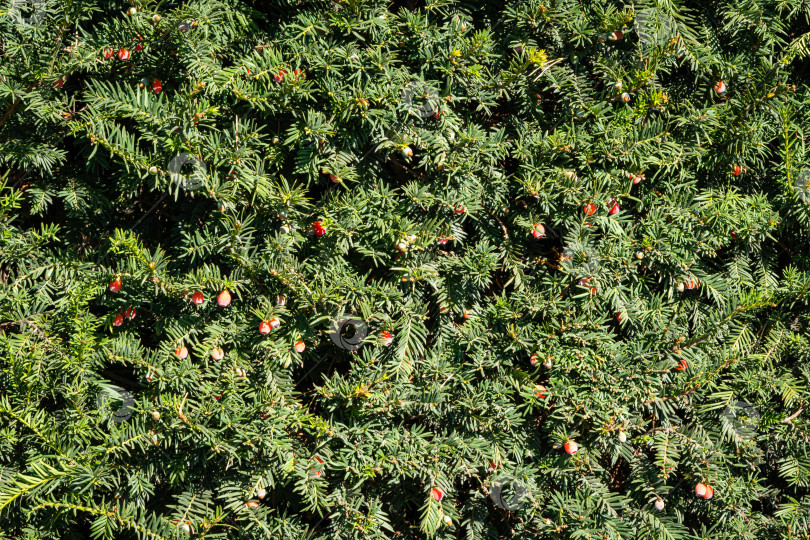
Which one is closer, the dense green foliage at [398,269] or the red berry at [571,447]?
the dense green foliage at [398,269]

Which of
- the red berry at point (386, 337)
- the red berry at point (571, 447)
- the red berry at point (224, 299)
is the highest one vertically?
the red berry at point (224, 299)

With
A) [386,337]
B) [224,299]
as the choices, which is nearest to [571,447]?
[386,337]

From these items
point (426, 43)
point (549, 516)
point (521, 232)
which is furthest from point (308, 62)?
point (549, 516)

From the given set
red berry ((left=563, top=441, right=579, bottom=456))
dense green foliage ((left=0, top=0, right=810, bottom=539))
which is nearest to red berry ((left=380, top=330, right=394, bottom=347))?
dense green foliage ((left=0, top=0, right=810, bottom=539))

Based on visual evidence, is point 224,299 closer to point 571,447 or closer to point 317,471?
point 317,471

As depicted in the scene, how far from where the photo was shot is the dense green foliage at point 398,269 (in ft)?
4.91

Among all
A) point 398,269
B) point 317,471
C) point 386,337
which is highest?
point 398,269

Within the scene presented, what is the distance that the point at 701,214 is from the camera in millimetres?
1693

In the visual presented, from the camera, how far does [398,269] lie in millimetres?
1547

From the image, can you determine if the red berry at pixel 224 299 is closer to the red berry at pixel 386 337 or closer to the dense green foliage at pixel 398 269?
the dense green foliage at pixel 398 269

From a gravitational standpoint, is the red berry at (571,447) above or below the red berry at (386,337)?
below

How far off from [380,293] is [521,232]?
47cm

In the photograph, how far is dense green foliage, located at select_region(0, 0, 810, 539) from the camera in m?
1.50

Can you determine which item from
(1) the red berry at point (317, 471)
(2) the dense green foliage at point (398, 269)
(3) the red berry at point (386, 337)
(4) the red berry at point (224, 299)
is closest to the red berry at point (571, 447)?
(2) the dense green foliage at point (398, 269)
